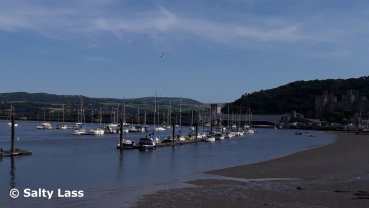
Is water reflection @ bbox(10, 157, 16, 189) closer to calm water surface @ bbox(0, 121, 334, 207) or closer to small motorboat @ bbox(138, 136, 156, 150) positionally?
calm water surface @ bbox(0, 121, 334, 207)

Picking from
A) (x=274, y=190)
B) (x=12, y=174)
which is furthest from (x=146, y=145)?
(x=274, y=190)

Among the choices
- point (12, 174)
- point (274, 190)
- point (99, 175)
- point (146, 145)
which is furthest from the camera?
point (146, 145)

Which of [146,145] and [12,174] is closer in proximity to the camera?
[12,174]

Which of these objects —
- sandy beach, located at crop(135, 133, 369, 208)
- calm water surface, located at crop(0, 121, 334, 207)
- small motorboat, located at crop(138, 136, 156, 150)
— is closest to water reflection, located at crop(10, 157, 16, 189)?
calm water surface, located at crop(0, 121, 334, 207)

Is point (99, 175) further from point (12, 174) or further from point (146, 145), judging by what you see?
point (146, 145)

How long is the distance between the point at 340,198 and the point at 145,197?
864 centimetres

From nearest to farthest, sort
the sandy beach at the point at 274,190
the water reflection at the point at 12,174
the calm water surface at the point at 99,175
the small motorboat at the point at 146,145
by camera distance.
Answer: the sandy beach at the point at 274,190, the calm water surface at the point at 99,175, the water reflection at the point at 12,174, the small motorboat at the point at 146,145

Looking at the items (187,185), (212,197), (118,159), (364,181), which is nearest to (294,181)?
(364,181)

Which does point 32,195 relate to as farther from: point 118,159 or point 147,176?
point 118,159

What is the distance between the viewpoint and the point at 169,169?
139ft

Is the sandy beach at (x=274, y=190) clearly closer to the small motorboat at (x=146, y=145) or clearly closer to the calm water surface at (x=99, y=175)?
the calm water surface at (x=99, y=175)

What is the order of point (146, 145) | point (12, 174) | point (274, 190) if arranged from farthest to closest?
point (146, 145)
point (12, 174)
point (274, 190)

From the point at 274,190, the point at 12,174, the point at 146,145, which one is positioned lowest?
the point at 274,190

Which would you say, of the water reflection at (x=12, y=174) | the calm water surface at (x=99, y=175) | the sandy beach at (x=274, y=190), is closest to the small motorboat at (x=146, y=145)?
the calm water surface at (x=99, y=175)
